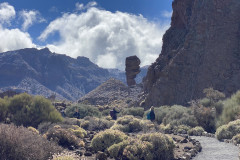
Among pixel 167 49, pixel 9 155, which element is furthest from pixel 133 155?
pixel 167 49

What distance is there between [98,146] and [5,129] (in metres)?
4.00

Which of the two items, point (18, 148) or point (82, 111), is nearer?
point (18, 148)

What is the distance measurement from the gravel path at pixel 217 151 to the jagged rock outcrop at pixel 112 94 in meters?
41.8

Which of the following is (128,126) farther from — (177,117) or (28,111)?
(28,111)

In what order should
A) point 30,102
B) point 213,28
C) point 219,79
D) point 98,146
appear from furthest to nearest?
point 213,28
point 219,79
point 30,102
point 98,146

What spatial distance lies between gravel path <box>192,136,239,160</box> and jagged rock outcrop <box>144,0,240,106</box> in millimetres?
14924

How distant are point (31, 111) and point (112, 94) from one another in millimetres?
45250

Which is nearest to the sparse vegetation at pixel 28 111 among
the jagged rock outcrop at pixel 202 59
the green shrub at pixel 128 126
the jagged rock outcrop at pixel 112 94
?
the green shrub at pixel 128 126

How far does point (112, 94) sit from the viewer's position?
62.6 m

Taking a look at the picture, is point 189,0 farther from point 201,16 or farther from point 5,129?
point 5,129

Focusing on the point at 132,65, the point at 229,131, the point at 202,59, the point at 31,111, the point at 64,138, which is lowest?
the point at 229,131

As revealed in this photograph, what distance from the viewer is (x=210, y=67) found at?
2856 cm

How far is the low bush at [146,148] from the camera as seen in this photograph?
916 centimetres

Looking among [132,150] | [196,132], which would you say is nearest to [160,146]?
[132,150]
